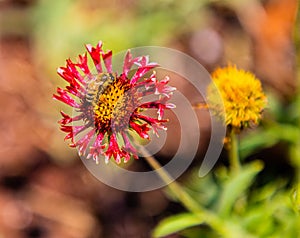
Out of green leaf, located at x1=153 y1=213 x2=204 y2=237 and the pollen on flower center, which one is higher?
the pollen on flower center

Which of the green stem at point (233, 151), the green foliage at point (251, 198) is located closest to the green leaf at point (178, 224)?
the green foliage at point (251, 198)

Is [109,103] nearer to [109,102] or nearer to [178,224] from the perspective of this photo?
[109,102]

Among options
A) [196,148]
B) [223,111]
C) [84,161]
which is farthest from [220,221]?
[84,161]

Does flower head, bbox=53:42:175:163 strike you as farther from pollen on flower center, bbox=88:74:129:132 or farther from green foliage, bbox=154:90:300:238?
green foliage, bbox=154:90:300:238

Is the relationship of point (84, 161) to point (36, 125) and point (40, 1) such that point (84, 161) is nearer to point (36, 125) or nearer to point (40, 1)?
point (36, 125)

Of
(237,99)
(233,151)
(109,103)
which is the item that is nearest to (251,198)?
(233,151)

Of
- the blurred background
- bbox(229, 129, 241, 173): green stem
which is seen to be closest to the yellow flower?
bbox(229, 129, 241, 173): green stem

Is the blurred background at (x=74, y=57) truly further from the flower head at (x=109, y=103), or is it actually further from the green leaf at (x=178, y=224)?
the flower head at (x=109, y=103)
